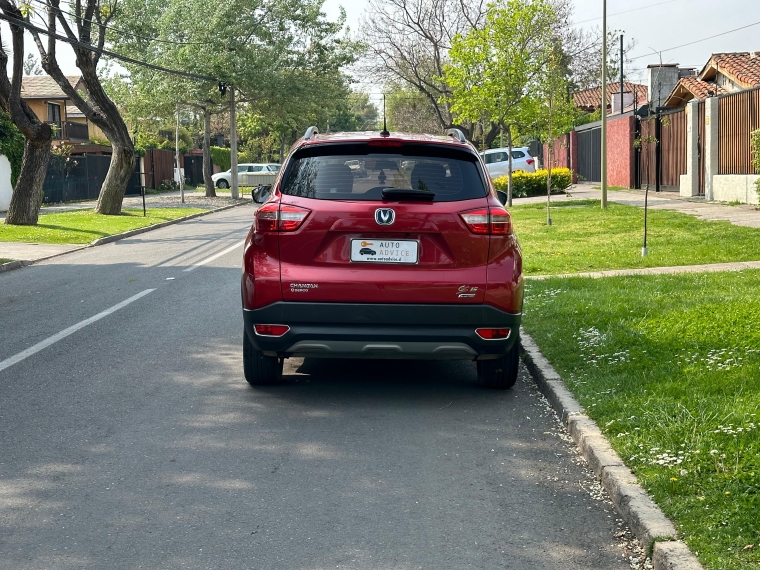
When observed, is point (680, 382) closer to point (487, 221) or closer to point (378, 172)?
point (487, 221)

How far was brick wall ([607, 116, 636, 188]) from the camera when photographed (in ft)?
125

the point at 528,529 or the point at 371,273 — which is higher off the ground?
the point at 371,273

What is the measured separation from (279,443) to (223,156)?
67699mm

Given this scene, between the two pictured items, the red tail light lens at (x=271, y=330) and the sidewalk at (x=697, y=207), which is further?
the sidewalk at (x=697, y=207)

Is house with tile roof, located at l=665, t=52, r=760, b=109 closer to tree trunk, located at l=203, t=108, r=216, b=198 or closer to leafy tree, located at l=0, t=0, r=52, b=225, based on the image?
leafy tree, located at l=0, t=0, r=52, b=225

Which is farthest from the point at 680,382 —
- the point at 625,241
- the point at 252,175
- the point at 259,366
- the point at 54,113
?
the point at 252,175

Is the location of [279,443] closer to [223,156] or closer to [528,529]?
[528,529]

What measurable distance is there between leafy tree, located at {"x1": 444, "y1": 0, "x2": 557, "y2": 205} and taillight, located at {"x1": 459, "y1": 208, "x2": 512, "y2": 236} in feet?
77.8

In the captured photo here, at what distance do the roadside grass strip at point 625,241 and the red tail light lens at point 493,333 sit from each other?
24.1 feet

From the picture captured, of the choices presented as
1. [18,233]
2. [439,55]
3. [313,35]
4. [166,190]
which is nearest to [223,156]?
[166,190]

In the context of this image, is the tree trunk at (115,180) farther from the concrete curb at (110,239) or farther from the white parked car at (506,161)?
the white parked car at (506,161)

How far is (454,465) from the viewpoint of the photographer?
539cm

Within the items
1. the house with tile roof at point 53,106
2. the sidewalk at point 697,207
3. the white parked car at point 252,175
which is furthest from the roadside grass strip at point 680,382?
the white parked car at point 252,175

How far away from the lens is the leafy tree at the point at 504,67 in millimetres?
29891
